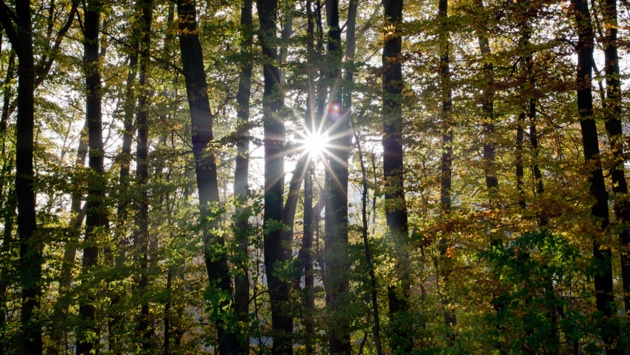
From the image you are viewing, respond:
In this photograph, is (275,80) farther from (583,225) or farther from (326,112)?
(583,225)

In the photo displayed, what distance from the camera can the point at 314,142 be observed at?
8922mm

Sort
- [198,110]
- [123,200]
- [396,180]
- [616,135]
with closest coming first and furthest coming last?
[616,135]
[396,180]
[198,110]
[123,200]

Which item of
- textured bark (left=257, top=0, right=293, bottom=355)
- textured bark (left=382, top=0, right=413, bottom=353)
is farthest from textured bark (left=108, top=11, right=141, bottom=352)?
textured bark (left=382, top=0, right=413, bottom=353)

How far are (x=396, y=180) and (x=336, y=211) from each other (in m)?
1.57

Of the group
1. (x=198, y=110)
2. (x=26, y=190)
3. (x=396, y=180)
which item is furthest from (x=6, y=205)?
(x=396, y=180)

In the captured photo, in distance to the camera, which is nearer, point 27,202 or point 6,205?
point 27,202

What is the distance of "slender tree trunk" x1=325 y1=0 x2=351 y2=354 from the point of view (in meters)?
7.58

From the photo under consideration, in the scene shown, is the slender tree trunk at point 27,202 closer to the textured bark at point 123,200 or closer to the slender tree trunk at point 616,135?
the textured bark at point 123,200

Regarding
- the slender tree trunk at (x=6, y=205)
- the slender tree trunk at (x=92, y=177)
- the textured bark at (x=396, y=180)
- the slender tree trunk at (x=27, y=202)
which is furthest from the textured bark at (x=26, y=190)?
the textured bark at (x=396, y=180)

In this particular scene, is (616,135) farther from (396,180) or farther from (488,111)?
(396,180)

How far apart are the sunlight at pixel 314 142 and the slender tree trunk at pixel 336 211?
0.17 meters

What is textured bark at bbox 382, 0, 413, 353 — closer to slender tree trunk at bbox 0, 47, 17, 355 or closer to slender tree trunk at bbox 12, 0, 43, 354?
slender tree trunk at bbox 12, 0, 43, 354

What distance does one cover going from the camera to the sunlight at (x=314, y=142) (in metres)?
8.61

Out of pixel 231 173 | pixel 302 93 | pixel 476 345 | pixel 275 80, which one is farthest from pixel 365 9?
pixel 476 345
